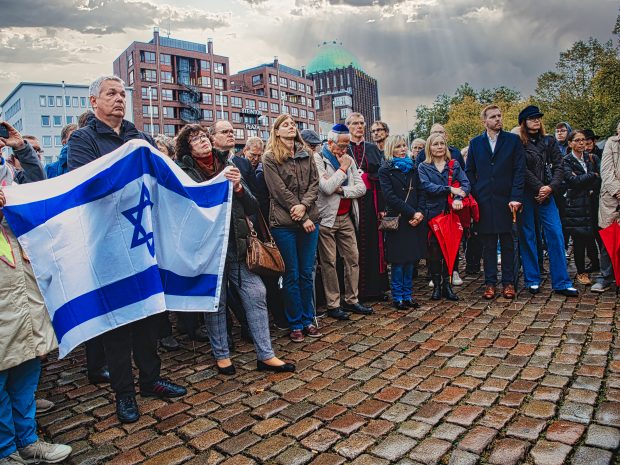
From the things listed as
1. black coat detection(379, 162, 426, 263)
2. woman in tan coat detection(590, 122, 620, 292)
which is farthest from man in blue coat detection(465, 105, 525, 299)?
woman in tan coat detection(590, 122, 620, 292)

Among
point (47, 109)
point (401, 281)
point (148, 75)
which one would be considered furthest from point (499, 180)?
point (47, 109)

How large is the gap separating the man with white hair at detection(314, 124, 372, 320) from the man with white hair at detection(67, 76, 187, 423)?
2483 mm

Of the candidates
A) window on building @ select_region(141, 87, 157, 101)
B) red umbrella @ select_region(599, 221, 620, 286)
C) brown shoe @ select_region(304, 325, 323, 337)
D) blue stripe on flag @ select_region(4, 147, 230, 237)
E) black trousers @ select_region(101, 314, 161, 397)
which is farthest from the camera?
window on building @ select_region(141, 87, 157, 101)

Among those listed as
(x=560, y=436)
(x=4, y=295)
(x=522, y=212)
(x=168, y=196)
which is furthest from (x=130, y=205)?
(x=522, y=212)

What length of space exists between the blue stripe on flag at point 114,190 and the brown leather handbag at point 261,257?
472 millimetres

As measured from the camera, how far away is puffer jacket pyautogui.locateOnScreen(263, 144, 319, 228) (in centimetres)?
549

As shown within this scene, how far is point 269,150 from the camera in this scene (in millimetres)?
5645

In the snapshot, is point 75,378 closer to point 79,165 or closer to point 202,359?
point 202,359

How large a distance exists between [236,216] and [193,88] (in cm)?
7816

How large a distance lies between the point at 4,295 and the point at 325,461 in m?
2.26

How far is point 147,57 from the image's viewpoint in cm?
7481

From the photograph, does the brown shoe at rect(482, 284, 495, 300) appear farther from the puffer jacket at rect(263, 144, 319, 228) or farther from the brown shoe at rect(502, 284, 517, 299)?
the puffer jacket at rect(263, 144, 319, 228)

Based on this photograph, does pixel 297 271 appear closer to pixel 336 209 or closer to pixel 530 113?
pixel 336 209

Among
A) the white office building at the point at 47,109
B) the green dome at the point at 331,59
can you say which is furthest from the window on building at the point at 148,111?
the green dome at the point at 331,59
